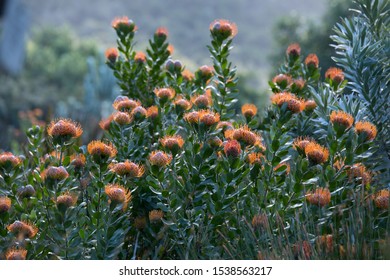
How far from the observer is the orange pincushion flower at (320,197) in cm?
236

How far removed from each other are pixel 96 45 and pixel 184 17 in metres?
9.69

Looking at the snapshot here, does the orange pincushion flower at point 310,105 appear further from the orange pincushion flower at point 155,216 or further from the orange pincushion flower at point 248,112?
the orange pincushion flower at point 155,216

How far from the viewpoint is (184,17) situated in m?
31.7

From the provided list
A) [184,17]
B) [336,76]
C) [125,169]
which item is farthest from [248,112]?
[184,17]

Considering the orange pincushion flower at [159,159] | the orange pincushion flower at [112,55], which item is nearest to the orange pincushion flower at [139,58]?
the orange pincushion flower at [112,55]

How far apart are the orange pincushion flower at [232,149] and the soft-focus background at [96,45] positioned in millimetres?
1628

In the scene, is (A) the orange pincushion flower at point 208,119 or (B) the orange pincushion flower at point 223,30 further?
(B) the orange pincushion flower at point 223,30

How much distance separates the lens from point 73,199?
7.52 feet

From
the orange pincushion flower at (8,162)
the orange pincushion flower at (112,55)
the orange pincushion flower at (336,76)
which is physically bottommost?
the orange pincushion flower at (8,162)

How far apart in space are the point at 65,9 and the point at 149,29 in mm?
7010

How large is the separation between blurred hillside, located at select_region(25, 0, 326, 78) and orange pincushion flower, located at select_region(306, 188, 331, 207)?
25.1 metres

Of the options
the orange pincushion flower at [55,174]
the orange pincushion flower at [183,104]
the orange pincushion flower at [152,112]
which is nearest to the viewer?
the orange pincushion flower at [55,174]

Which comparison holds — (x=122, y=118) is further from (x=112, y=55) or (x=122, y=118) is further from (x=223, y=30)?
(x=112, y=55)

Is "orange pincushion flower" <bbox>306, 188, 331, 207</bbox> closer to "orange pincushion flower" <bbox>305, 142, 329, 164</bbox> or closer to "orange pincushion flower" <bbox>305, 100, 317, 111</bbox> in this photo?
"orange pincushion flower" <bbox>305, 142, 329, 164</bbox>
